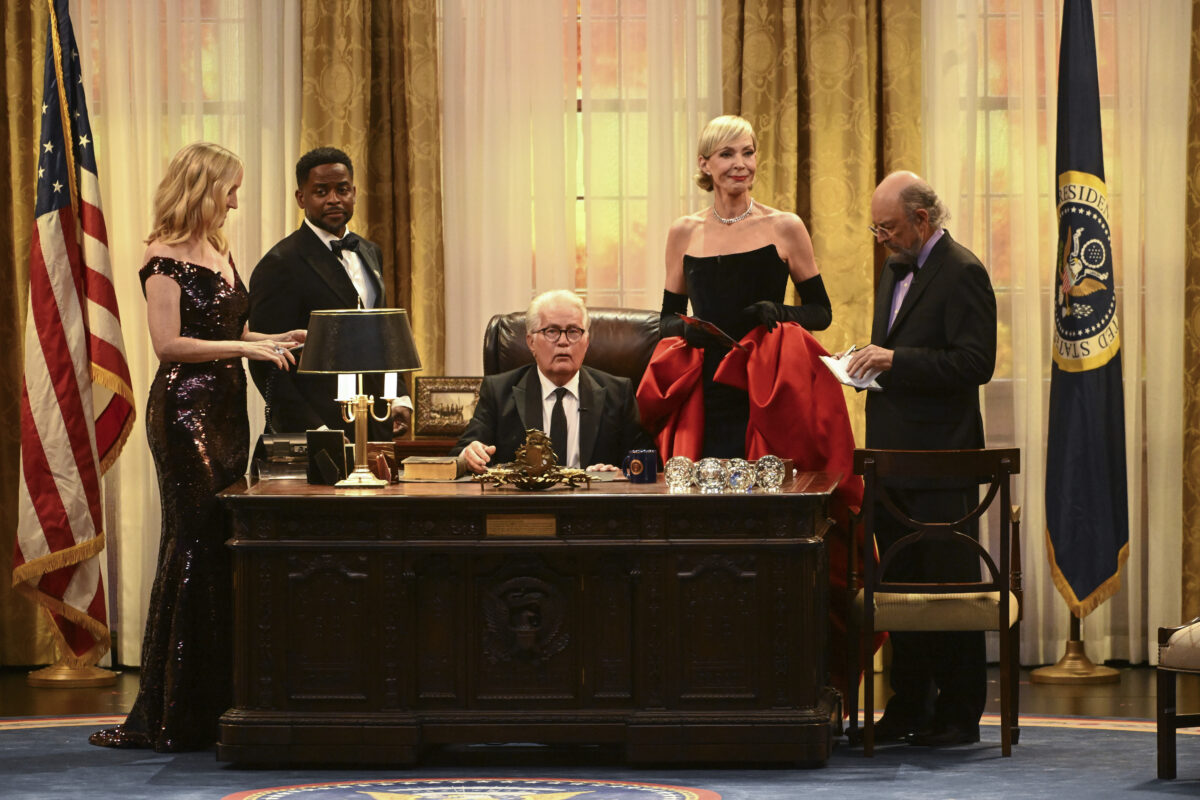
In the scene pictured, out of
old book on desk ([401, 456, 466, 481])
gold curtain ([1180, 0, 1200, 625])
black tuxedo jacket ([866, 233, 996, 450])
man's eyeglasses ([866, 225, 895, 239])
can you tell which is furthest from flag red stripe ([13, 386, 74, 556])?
gold curtain ([1180, 0, 1200, 625])

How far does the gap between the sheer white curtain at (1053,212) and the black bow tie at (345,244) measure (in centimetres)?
239

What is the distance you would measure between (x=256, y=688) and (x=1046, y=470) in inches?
127

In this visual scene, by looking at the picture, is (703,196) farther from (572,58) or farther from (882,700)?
(882,700)

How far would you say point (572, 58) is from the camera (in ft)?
23.2

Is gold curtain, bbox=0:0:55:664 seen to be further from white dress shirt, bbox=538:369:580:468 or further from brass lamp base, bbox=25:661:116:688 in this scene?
white dress shirt, bbox=538:369:580:468

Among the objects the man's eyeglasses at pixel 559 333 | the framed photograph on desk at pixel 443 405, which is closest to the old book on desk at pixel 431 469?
the man's eyeglasses at pixel 559 333

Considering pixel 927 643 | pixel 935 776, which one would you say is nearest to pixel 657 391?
pixel 927 643

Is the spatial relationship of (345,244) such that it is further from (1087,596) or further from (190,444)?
(1087,596)

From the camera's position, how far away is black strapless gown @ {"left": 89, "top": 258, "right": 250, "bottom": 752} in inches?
204

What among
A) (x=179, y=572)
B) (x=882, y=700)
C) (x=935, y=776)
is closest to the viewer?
(x=935, y=776)

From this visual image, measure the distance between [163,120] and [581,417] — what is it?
8.88 feet

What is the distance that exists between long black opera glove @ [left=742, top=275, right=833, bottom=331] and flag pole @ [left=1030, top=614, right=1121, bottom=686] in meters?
1.87

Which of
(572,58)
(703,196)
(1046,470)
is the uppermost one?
(572,58)

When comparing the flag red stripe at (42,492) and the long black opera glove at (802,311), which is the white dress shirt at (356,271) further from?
the flag red stripe at (42,492)
